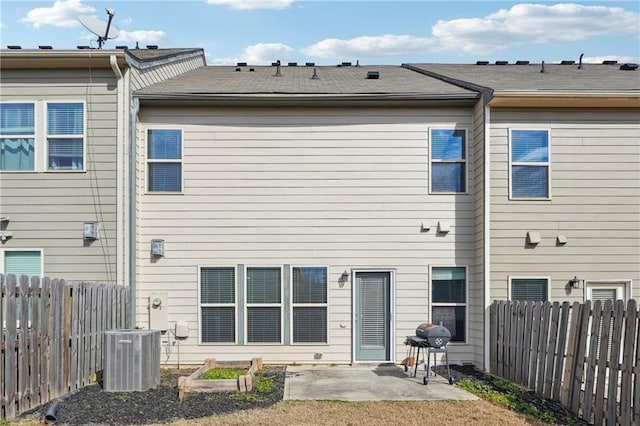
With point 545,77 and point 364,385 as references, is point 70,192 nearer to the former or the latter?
point 364,385

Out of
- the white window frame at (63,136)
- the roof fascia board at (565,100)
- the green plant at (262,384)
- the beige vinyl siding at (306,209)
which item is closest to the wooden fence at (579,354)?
the beige vinyl siding at (306,209)

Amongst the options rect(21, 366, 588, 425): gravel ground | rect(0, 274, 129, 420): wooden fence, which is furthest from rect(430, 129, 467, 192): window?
rect(0, 274, 129, 420): wooden fence

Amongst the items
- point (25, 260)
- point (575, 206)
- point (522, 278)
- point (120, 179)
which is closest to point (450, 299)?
point (522, 278)

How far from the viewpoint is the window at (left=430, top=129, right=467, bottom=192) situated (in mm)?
10844

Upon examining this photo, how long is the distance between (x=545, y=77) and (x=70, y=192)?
9439 millimetres

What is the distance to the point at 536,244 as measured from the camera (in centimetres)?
1038

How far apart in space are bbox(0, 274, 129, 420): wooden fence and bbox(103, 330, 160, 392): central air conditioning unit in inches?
16.4

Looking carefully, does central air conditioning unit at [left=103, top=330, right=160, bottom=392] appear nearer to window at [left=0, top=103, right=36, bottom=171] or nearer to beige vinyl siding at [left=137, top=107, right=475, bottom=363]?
beige vinyl siding at [left=137, top=107, right=475, bottom=363]

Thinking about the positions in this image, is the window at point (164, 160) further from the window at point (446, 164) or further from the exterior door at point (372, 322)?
the window at point (446, 164)

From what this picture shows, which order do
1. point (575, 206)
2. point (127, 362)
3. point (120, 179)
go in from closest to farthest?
point (127, 362) < point (120, 179) < point (575, 206)

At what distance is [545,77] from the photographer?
480 inches

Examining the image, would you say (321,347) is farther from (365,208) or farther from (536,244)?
(536,244)

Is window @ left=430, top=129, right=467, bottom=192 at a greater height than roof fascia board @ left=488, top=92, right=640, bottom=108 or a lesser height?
lesser

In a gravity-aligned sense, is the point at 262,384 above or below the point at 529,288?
below
